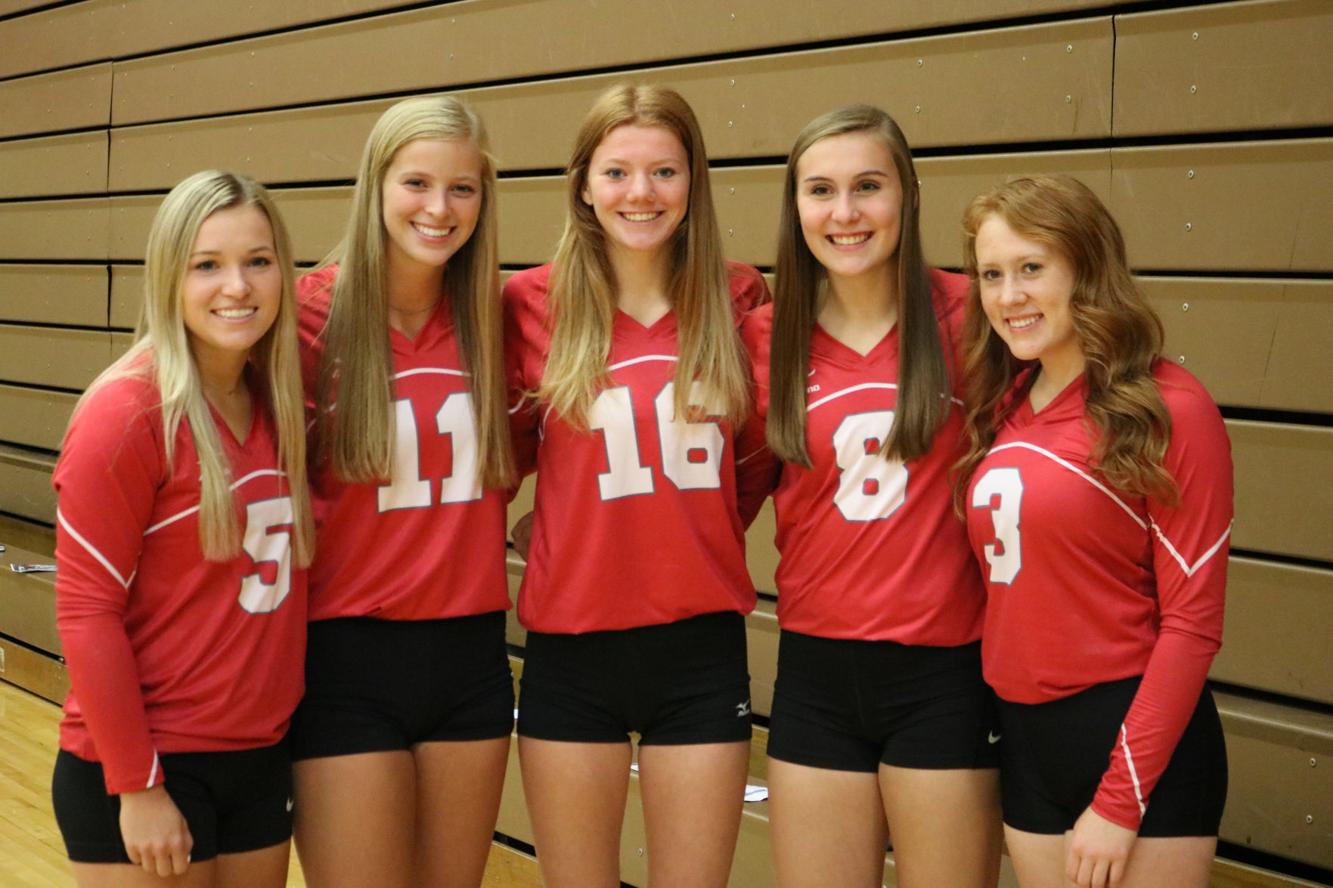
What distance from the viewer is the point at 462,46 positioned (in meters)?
5.12

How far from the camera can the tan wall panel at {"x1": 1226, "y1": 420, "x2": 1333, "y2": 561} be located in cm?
311

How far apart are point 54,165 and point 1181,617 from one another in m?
7.08

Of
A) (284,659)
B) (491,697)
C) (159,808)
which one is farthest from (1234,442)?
(159,808)

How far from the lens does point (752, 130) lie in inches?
166

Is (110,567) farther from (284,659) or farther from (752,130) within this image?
(752,130)

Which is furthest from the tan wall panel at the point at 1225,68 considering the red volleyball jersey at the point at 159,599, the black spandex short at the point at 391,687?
the red volleyball jersey at the point at 159,599

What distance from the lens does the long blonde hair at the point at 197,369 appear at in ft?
7.34

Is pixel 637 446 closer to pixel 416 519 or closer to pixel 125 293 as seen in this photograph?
pixel 416 519

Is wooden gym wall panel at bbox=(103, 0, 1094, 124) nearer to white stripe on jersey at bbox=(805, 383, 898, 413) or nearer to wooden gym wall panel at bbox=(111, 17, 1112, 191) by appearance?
wooden gym wall panel at bbox=(111, 17, 1112, 191)

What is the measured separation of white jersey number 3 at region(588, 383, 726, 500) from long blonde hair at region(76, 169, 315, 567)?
521mm

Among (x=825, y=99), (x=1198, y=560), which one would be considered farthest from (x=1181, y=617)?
(x=825, y=99)

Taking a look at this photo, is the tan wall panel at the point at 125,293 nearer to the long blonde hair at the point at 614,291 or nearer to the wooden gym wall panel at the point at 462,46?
the wooden gym wall panel at the point at 462,46

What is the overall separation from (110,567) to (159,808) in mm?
377

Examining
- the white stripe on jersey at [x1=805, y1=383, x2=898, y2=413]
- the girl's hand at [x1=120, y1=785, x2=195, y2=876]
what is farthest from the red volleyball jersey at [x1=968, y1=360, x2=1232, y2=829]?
the girl's hand at [x1=120, y1=785, x2=195, y2=876]
